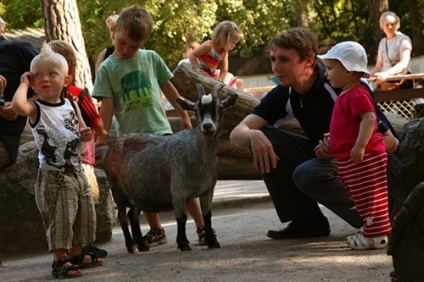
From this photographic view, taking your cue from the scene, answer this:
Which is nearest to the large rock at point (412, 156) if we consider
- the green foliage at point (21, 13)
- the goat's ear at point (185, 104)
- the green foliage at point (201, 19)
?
the goat's ear at point (185, 104)

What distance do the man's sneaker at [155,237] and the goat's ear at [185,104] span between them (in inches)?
41.9

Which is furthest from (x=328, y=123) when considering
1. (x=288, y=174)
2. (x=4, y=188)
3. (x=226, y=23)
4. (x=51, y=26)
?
(x=51, y=26)

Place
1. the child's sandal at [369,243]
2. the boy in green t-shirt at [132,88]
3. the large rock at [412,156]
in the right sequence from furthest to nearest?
the boy in green t-shirt at [132,88], the large rock at [412,156], the child's sandal at [369,243]

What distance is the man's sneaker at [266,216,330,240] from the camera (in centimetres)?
745

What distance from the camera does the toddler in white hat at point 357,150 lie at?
6.39m

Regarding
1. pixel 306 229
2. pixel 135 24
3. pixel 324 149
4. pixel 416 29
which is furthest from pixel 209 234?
pixel 416 29

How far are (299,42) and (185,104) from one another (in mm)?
870

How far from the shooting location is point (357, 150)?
6312 mm

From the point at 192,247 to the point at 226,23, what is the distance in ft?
14.4

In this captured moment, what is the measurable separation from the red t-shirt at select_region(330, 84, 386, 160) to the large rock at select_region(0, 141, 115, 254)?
2.85 meters

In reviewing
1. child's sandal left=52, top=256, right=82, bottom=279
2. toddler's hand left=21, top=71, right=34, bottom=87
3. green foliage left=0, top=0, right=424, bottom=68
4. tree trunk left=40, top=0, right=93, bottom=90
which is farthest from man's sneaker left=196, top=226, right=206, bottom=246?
green foliage left=0, top=0, right=424, bottom=68

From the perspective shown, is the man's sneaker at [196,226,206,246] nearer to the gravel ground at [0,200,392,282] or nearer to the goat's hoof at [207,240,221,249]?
the gravel ground at [0,200,392,282]

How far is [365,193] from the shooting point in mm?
6434

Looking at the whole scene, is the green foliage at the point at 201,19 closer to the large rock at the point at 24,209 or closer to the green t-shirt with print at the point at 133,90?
the large rock at the point at 24,209
